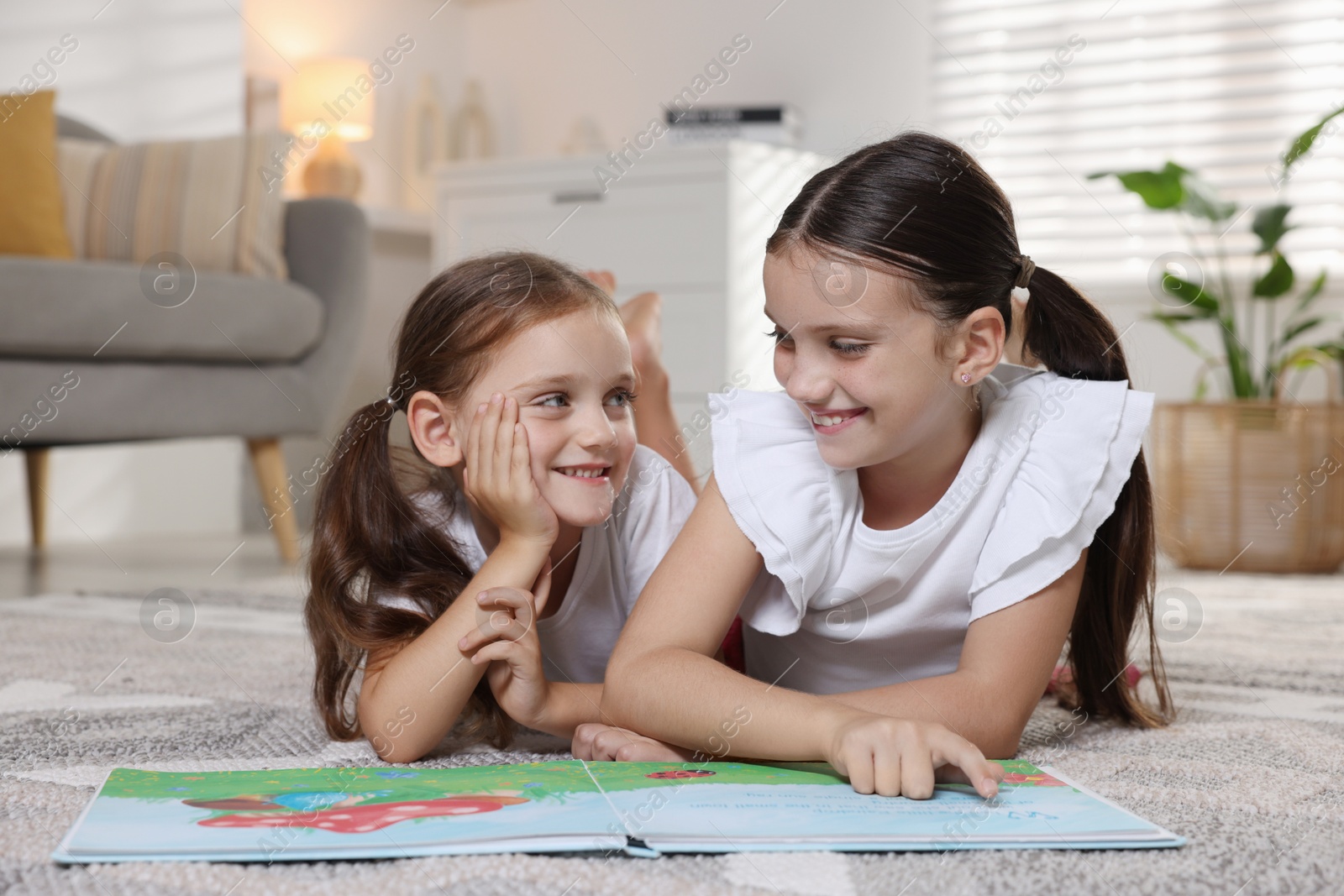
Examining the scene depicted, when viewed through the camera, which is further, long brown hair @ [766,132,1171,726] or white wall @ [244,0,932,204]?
white wall @ [244,0,932,204]

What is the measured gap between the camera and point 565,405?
2.77 ft

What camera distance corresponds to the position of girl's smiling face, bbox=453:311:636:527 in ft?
2.71

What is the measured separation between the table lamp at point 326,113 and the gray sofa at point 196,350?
2.50 feet

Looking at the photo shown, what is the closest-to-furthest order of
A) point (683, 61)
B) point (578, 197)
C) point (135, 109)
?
1. point (578, 197)
2. point (135, 109)
3. point (683, 61)

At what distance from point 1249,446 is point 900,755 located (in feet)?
5.98

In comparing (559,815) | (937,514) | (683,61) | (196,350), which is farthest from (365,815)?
(683,61)

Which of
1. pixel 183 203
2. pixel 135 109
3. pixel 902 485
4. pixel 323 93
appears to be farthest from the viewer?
pixel 323 93

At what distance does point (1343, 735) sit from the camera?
0.87 meters

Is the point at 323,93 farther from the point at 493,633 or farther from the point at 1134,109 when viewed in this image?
the point at 493,633

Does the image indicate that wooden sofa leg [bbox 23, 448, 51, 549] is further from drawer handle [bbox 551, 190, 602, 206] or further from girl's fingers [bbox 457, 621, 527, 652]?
girl's fingers [bbox 457, 621, 527, 652]

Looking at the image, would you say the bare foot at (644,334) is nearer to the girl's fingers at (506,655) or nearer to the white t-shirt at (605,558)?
the white t-shirt at (605,558)

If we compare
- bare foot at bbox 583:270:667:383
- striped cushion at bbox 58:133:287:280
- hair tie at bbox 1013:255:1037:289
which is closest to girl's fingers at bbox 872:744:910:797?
hair tie at bbox 1013:255:1037:289

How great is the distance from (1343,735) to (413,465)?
2.37 feet

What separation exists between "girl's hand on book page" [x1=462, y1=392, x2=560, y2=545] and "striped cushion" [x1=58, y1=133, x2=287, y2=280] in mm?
1438
